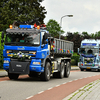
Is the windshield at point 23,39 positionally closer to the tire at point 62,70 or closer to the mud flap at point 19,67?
the mud flap at point 19,67

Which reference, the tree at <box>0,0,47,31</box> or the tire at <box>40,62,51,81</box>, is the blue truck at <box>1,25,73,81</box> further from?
the tree at <box>0,0,47,31</box>

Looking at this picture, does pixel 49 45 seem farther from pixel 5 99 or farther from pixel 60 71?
pixel 5 99

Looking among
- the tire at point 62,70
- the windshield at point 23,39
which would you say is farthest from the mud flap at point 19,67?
the tire at point 62,70

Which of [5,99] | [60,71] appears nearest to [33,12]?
[60,71]

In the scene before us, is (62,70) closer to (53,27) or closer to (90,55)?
(90,55)

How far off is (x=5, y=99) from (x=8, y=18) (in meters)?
36.5

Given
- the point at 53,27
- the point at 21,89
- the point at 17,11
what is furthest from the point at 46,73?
the point at 53,27

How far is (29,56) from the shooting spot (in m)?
16.2

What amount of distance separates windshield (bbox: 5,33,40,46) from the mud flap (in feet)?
3.67

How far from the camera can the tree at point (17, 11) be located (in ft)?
148

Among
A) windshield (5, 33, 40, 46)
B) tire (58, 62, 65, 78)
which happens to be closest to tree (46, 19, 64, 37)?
tire (58, 62, 65, 78)

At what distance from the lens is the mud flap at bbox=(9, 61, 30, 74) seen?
15973 millimetres

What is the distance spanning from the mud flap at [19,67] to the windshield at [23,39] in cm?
112

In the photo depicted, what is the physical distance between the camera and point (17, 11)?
47.2m
